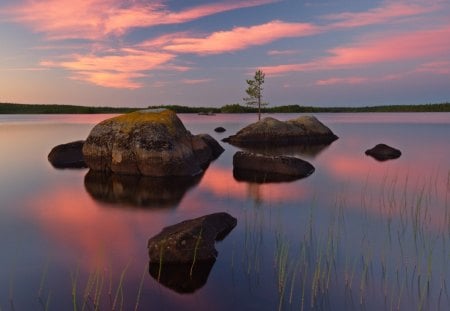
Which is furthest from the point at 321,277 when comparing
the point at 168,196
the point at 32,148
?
the point at 32,148

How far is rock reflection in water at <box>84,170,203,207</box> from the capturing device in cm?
1694

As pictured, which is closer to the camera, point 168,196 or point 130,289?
point 130,289

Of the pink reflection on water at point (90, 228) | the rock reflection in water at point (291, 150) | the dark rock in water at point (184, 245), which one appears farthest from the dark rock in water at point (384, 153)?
the dark rock in water at point (184, 245)

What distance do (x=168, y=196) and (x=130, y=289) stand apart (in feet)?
30.3

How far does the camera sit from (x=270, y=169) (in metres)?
22.6

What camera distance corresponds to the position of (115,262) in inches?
393

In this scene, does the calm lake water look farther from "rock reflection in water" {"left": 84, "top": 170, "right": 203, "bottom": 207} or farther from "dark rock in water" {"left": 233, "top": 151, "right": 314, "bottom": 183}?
"dark rock in water" {"left": 233, "top": 151, "right": 314, "bottom": 183}

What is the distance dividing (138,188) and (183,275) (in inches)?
415

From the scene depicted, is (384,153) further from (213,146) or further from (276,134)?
(276,134)

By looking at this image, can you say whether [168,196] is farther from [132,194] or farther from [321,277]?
[321,277]

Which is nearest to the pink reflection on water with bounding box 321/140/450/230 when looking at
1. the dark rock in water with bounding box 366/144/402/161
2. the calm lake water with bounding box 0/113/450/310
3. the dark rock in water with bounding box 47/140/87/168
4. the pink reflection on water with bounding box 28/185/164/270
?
the calm lake water with bounding box 0/113/450/310

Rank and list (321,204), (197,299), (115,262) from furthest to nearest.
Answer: (321,204), (115,262), (197,299)

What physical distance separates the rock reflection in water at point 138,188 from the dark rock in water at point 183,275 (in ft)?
22.4

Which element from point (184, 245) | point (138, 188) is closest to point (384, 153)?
point (138, 188)
